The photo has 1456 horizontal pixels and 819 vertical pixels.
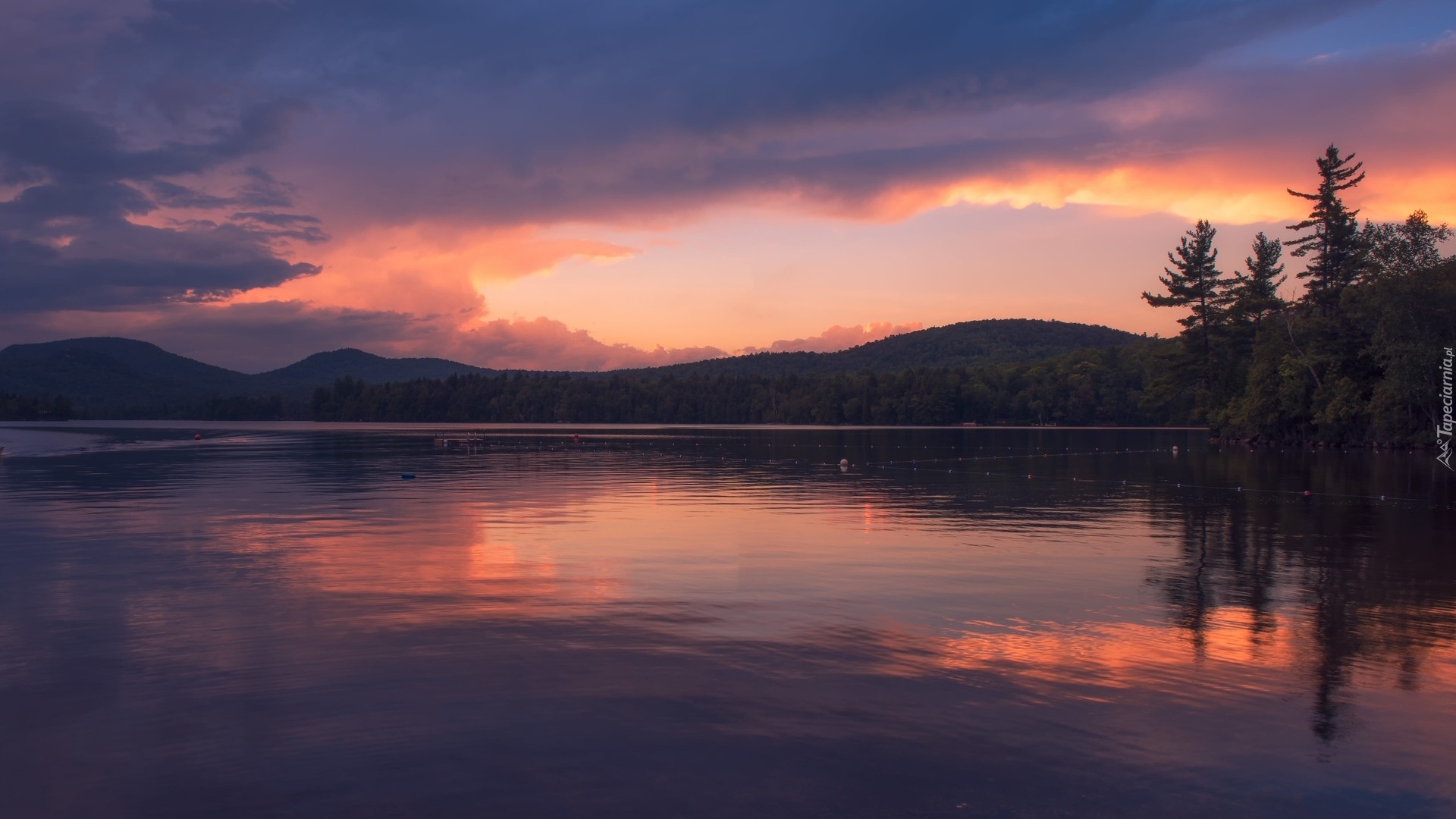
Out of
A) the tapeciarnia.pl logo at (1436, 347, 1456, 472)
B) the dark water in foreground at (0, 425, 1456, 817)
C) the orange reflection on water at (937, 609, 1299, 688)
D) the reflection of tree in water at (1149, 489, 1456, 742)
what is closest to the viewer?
the dark water in foreground at (0, 425, 1456, 817)

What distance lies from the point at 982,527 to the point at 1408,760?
15949mm

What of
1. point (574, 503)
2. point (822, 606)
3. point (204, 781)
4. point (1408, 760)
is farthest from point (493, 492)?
point (1408, 760)

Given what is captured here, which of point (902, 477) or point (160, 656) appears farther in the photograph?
point (902, 477)

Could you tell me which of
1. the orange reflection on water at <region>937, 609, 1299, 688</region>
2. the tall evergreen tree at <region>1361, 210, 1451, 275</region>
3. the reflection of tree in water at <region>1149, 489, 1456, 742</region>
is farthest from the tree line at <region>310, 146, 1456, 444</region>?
the orange reflection on water at <region>937, 609, 1299, 688</region>

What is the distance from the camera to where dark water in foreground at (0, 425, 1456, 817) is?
732cm

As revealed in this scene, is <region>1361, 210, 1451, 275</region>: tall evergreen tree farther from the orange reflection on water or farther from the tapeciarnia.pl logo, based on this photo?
the orange reflection on water

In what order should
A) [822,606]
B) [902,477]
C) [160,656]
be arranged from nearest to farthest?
[160,656] → [822,606] → [902,477]

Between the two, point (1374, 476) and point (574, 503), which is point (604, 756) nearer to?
point (574, 503)

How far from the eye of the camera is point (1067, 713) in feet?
29.3

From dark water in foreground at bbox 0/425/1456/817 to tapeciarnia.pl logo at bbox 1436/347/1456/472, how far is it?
3612 cm

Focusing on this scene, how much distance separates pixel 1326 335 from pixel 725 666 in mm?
79037

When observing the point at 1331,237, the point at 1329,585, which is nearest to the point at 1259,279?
the point at 1331,237

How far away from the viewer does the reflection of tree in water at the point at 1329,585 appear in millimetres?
11062

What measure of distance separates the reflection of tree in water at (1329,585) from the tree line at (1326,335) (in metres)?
45.4
